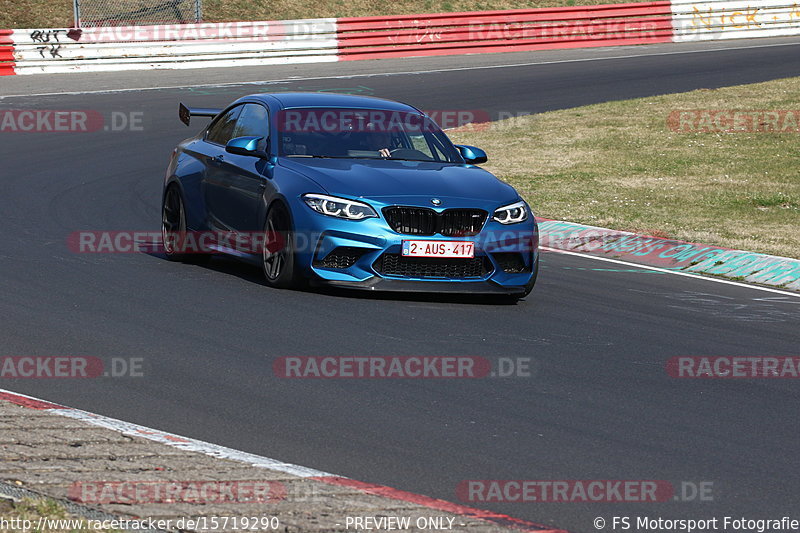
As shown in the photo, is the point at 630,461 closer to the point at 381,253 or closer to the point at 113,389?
the point at 113,389

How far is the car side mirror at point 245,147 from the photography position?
10703 mm

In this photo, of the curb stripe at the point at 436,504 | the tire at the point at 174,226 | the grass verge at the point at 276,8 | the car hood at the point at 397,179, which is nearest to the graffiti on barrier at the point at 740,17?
the grass verge at the point at 276,8

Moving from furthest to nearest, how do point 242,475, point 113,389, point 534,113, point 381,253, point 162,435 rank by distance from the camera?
point 534,113 → point 381,253 → point 113,389 → point 162,435 → point 242,475

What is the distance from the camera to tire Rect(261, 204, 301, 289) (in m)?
9.98

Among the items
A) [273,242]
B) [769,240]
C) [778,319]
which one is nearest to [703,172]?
[769,240]

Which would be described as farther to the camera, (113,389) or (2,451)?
(113,389)

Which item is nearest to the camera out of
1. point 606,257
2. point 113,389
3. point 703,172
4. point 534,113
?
point 113,389

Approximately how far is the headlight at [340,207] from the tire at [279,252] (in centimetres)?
27

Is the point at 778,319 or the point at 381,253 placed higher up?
the point at 381,253

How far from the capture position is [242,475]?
5.36 meters

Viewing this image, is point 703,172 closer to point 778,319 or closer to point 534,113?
point 534,113

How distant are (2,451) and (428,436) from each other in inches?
78.6

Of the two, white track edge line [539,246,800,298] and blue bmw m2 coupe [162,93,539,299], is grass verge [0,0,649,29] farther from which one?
blue bmw m2 coupe [162,93,539,299]

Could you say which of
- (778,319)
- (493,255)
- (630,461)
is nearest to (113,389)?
(630,461)
